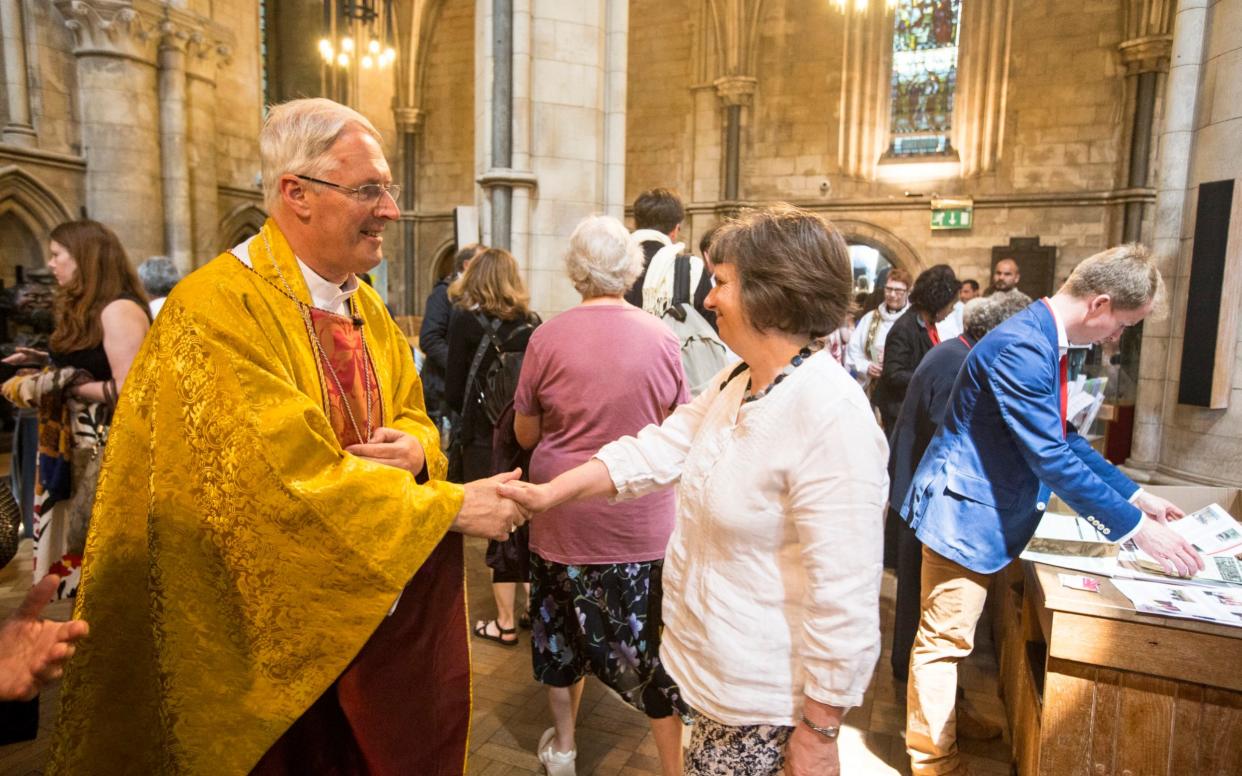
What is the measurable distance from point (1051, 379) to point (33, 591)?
2.49m

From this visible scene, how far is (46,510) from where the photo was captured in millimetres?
3393

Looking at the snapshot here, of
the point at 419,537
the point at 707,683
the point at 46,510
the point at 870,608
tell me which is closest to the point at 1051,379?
the point at 870,608

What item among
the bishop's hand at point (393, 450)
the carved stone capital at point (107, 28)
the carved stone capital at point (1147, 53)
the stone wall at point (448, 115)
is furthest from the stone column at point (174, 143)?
the carved stone capital at point (1147, 53)

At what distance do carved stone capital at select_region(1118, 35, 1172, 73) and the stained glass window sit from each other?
2.39 meters

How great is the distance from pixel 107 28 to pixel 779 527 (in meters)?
10.8

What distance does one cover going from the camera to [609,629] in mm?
2383

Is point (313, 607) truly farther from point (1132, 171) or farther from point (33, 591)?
point (1132, 171)

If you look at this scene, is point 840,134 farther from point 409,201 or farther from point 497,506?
point 497,506

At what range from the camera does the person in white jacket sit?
649 centimetres

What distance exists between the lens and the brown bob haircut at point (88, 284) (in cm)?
294

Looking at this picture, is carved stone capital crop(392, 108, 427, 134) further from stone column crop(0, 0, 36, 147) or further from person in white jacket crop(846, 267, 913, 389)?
person in white jacket crop(846, 267, 913, 389)

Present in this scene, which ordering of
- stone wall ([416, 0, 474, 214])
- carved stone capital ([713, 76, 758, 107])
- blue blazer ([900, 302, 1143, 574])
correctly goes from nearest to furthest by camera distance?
blue blazer ([900, 302, 1143, 574]) → carved stone capital ([713, 76, 758, 107]) → stone wall ([416, 0, 474, 214])

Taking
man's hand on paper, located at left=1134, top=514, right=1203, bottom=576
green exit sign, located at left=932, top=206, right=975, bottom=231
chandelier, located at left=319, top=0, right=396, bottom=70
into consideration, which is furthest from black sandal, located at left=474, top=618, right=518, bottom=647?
green exit sign, located at left=932, top=206, right=975, bottom=231

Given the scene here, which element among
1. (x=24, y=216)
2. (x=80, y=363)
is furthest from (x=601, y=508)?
(x=24, y=216)
